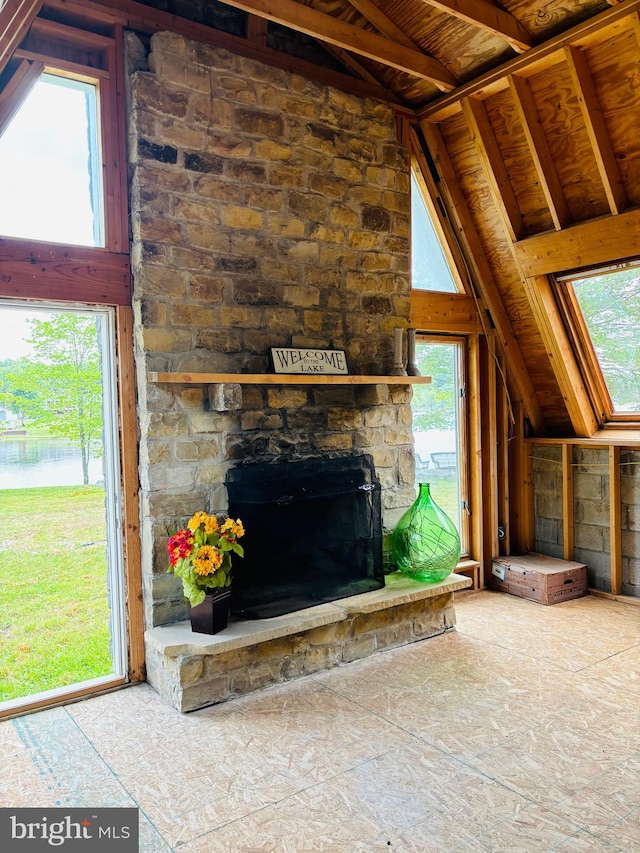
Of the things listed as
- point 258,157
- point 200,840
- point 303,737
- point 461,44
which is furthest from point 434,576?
point 461,44

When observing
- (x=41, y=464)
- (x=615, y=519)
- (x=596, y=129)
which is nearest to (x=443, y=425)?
(x=615, y=519)

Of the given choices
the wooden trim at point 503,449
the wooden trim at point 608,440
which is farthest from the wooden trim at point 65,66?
the wooden trim at point 608,440

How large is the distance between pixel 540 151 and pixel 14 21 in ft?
9.47

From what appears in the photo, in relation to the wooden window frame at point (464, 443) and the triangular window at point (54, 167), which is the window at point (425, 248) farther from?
the triangular window at point (54, 167)

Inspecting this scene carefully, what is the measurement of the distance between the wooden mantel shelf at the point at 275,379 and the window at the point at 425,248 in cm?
105

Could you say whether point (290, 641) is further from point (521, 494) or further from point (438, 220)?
point (438, 220)

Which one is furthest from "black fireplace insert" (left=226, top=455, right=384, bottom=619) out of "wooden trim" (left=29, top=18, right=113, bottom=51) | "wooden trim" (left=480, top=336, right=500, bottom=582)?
"wooden trim" (left=29, top=18, right=113, bottom=51)

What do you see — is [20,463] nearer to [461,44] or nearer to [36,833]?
[36,833]

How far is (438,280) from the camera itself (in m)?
4.78

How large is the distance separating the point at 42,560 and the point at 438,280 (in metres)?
3.33

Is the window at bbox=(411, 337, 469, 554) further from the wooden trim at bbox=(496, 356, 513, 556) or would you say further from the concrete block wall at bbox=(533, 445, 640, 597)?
the concrete block wall at bbox=(533, 445, 640, 597)

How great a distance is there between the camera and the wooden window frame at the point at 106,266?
2.97m

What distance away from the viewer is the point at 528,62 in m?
3.57

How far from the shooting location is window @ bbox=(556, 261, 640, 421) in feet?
13.6
